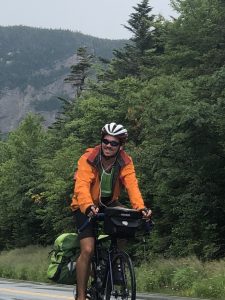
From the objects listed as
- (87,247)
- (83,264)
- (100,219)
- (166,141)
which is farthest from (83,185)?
(166,141)

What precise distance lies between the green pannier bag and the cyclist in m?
0.33

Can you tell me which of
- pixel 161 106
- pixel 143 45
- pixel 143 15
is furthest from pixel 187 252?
pixel 143 15

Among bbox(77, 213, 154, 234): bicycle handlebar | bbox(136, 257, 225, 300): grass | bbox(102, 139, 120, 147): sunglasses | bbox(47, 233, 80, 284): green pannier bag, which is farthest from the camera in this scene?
bbox(136, 257, 225, 300): grass

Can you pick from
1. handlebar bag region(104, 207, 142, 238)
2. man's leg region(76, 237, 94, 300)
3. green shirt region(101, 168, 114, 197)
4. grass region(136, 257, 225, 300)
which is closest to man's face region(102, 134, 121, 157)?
green shirt region(101, 168, 114, 197)

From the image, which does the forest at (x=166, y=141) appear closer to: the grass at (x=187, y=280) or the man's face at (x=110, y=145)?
the grass at (x=187, y=280)

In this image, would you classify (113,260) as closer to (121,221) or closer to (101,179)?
(121,221)

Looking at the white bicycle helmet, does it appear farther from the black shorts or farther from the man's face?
the black shorts

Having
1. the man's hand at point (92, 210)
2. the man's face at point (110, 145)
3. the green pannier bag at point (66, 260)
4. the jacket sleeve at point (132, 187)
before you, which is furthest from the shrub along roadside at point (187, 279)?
the man's hand at point (92, 210)

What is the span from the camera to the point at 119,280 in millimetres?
5781

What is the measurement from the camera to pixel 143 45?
4456 centimetres

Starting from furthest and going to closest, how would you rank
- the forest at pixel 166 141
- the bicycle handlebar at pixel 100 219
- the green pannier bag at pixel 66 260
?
1. the forest at pixel 166 141
2. the green pannier bag at pixel 66 260
3. the bicycle handlebar at pixel 100 219

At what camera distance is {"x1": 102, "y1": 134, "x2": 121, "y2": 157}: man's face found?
5.88m

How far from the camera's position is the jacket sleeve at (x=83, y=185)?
5.61 metres

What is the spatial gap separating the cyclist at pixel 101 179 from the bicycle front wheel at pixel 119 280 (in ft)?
0.84
